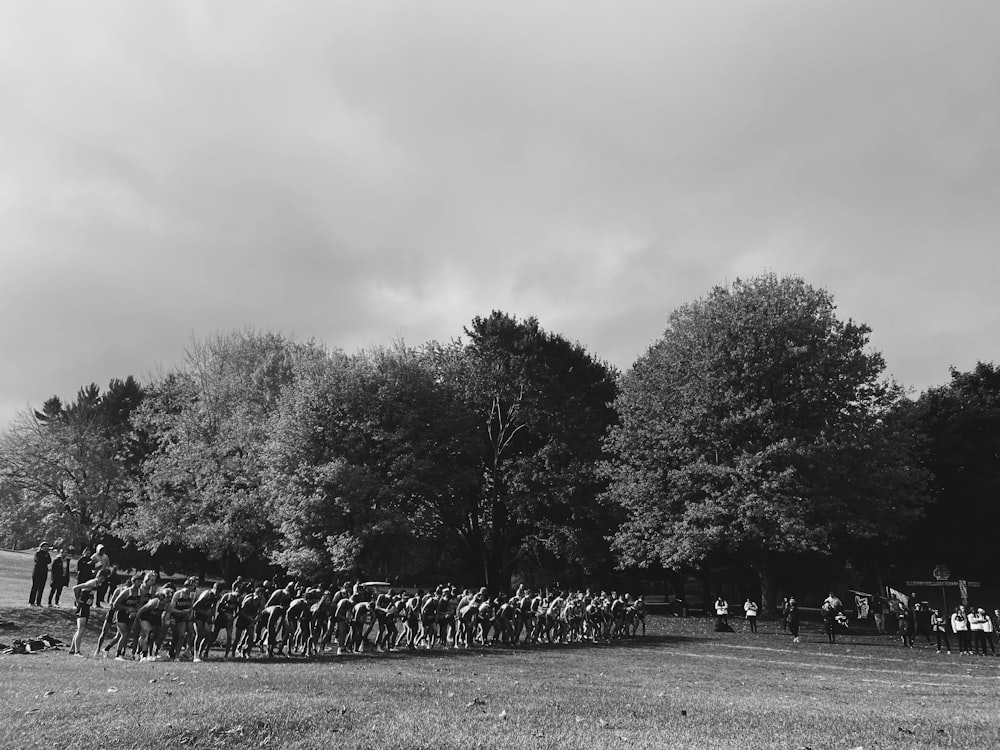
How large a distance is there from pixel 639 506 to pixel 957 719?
3065 centimetres

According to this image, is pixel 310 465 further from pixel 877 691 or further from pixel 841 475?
pixel 877 691

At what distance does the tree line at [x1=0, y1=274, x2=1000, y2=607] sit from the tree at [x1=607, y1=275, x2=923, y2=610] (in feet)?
0.41

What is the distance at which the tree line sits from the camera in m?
38.2

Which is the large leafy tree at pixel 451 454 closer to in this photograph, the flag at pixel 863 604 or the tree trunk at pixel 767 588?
the tree trunk at pixel 767 588

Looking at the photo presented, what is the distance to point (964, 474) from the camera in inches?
1953

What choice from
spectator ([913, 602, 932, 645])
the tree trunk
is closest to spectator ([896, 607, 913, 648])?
spectator ([913, 602, 932, 645])

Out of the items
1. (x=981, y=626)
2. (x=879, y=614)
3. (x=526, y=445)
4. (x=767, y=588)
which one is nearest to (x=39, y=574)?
(x=526, y=445)

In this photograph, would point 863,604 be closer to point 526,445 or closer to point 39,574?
point 526,445

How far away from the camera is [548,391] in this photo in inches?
1982

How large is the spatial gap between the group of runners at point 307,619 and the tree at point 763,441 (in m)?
6.89

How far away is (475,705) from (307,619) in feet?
41.7

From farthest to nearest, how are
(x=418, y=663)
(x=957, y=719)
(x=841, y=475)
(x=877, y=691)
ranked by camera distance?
1. (x=841, y=475)
2. (x=418, y=663)
3. (x=877, y=691)
4. (x=957, y=719)

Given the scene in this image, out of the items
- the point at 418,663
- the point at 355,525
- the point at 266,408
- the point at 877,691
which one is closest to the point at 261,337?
the point at 266,408

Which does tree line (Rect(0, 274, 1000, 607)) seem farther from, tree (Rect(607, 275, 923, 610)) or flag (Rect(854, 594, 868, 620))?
flag (Rect(854, 594, 868, 620))
